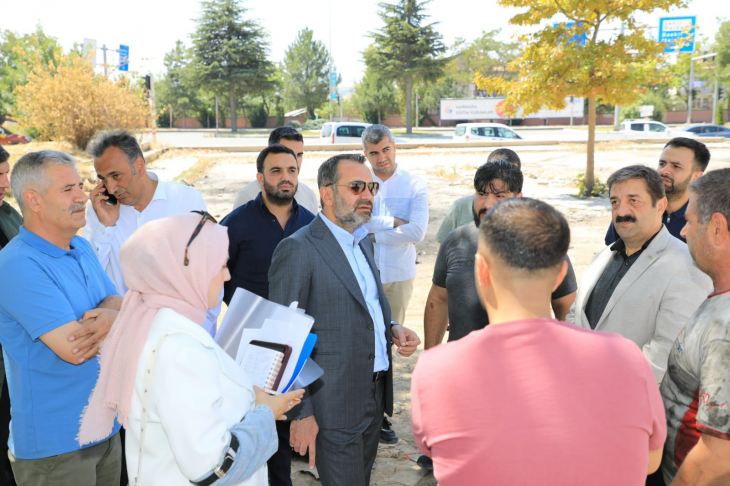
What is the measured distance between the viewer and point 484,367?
1550 millimetres

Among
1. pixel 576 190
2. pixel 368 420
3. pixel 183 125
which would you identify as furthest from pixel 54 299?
pixel 183 125

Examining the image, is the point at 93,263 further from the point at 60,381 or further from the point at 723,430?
the point at 723,430

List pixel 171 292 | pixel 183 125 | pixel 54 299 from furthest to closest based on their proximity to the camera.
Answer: pixel 183 125
pixel 54 299
pixel 171 292

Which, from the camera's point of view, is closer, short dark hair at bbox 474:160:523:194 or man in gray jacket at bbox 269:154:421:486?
man in gray jacket at bbox 269:154:421:486

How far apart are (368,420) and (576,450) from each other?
167 cm

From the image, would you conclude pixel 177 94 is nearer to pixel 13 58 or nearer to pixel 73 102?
pixel 13 58

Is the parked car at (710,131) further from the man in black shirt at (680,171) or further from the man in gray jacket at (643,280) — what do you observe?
the man in gray jacket at (643,280)

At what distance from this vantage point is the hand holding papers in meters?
2.36

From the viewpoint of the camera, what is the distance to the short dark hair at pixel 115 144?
13.4 ft

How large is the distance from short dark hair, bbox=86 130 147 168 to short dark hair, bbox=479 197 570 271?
320 cm

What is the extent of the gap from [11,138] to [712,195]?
35514 millimetres

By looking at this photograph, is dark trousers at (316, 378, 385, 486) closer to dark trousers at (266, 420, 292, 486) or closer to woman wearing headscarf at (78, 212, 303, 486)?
dark trousers at (266, 420, 292, 486)

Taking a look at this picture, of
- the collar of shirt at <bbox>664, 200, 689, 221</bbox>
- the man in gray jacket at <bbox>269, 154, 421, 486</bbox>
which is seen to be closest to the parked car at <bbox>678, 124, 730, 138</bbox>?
the collar of shirt at <bbox>664, 200, 689, 221</bbox>

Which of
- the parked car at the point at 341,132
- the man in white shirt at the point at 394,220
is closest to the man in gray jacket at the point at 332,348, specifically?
the man in white shirt at the point at 394,220
